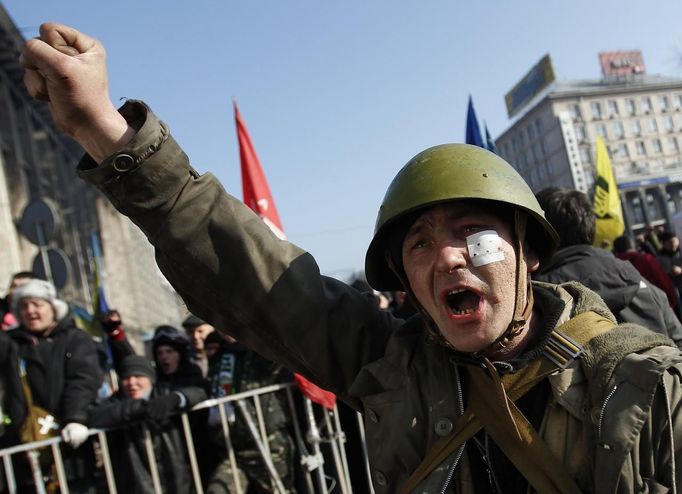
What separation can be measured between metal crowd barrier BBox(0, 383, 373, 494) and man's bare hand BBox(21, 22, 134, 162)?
2939 millimetres

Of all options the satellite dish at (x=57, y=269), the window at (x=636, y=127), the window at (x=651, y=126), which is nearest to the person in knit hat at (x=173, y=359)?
the satellite dish at (x=57, y=269)

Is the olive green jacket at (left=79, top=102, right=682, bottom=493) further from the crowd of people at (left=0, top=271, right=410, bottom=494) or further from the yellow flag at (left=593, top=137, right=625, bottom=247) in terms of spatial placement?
the yellow flag at (left=593, top=137, right=625, bottom=247)

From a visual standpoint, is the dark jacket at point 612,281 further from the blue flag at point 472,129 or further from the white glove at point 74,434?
the blue flag at point 472,129

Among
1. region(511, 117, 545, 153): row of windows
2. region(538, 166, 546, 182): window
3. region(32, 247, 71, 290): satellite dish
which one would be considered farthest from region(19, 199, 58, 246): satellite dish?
region(538, 166, 546, 182): window

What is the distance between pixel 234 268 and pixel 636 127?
300 feet

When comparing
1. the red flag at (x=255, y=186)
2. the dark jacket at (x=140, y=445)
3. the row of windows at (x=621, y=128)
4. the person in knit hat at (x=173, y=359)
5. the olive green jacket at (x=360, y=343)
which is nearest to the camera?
the olive green jacket at (x=360, y=343)

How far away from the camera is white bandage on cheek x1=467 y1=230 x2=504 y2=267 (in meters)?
1.64

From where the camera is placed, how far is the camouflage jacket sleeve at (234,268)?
1.64 metres

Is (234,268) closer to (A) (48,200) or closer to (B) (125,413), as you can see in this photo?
(B) (125,413)

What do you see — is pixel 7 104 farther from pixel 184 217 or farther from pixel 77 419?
pixel 184 217

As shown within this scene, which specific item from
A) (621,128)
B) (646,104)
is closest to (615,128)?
(621,128)

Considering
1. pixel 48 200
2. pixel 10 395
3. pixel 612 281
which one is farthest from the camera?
pixel 48 200

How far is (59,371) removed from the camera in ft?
14.3

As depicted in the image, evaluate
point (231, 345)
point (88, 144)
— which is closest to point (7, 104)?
point (231, 345)
